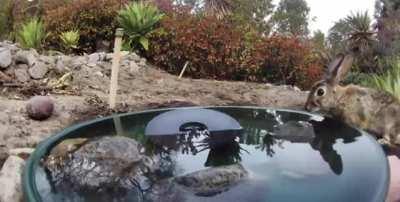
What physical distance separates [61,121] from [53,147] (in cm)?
249

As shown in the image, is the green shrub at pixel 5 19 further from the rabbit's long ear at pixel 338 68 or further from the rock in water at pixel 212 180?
the rock in water at pixel 212 180

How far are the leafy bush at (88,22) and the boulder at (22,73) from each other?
2.74 metres

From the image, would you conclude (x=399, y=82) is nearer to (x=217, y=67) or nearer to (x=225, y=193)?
(x=217, y=67)

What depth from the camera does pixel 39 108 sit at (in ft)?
14.0

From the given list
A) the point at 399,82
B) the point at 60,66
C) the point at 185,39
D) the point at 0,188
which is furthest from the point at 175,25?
the point at 0,188

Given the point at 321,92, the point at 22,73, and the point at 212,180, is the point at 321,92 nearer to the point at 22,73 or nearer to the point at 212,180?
the point at 212,180

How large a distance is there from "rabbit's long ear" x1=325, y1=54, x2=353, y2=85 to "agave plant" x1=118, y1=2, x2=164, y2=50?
415 centimetres

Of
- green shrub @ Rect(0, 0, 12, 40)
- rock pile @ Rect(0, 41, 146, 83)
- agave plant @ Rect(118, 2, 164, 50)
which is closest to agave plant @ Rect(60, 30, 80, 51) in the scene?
agave plant @ Rect(118, 2, 164, 50)

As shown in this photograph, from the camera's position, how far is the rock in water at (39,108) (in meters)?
4.28

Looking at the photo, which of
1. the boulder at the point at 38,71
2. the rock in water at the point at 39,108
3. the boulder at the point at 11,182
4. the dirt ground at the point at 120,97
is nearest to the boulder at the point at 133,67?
the dirt ground at the point at 120,97

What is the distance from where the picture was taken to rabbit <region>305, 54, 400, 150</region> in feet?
12.8

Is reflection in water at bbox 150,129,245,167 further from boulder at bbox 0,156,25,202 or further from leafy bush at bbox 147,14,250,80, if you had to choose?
leafy bush at bbox 147,14,250,80

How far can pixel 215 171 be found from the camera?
169 cm

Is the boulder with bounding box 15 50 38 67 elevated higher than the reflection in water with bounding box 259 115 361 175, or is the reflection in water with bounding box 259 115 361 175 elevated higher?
the reflection in water with bounding box 259 115 361 175
